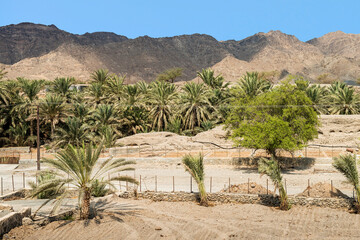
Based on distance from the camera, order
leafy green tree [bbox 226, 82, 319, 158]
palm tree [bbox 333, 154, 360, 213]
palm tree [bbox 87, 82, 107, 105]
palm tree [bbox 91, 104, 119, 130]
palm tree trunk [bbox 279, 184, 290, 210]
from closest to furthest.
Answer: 1. palm tree [bbox 333, 154, 360, 213]
2. palm tree trunk [bbox 279, 184, 290, 210]
3. leafy green tree [bbox 226, 82, 319, 158]
4. palm tree [bbox 91, 104, 119, 130]
5. palm tree [bbox 87, 82, 107, 105]

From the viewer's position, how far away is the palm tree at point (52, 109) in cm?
4134

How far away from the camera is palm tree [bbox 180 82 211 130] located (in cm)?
4488

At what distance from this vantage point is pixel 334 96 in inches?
1761

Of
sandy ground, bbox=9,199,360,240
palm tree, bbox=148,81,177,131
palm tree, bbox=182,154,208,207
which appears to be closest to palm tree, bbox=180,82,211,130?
palm tree, bbox=148,81,177,131

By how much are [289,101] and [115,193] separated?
14371 mm

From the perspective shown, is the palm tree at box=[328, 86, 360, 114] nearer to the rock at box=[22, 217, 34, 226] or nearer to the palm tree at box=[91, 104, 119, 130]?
the palm tree at box=[91, 104, 119, 130]

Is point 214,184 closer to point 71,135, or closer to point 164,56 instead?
point 71,135

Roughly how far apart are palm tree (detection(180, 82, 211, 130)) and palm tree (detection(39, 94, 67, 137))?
1363 cm

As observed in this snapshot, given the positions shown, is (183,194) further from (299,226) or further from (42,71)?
(42,71)

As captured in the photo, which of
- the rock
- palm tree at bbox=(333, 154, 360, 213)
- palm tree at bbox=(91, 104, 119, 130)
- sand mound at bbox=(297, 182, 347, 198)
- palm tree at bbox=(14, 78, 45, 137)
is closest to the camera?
the rock

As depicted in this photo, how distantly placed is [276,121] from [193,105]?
20.0 metres

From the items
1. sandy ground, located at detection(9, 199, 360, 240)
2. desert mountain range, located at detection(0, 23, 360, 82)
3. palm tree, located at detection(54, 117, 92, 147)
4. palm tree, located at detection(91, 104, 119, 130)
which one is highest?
desert mountain range, located at detection(0, 23, 360, 82)

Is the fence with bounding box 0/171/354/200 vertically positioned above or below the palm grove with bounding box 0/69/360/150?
below

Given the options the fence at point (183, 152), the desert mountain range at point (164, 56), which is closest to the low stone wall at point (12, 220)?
the fence at point (183, 152)
